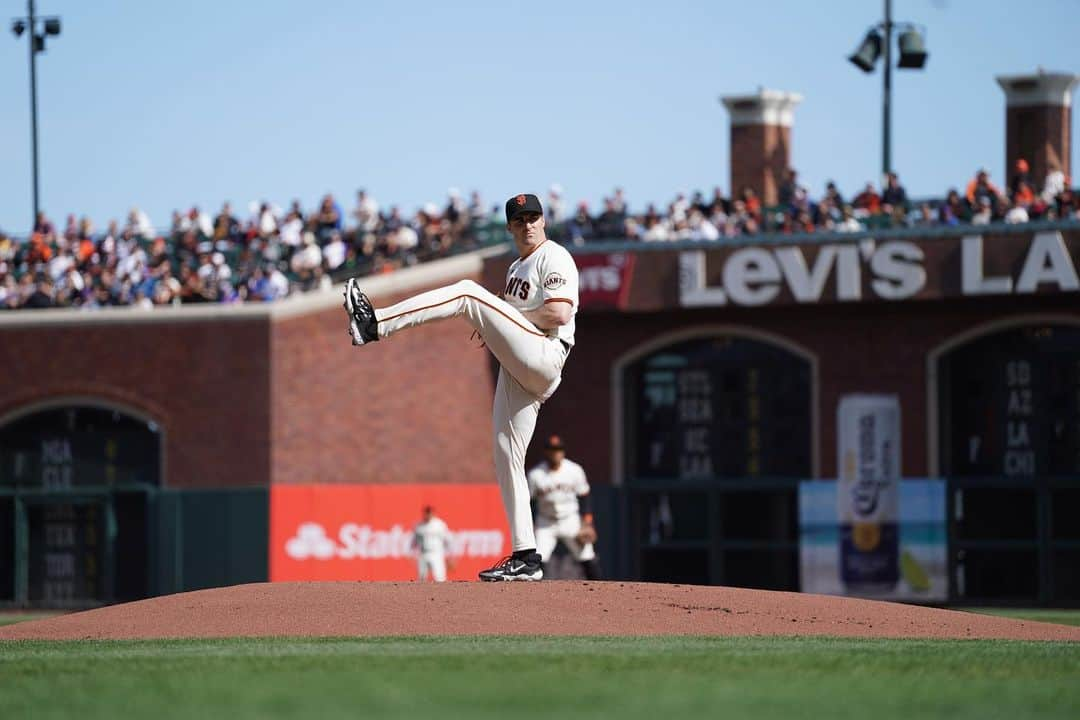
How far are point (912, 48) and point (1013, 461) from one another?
7366mm

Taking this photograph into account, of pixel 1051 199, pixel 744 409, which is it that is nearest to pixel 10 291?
pixel 744 409

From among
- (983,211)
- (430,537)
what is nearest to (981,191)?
(983,211)

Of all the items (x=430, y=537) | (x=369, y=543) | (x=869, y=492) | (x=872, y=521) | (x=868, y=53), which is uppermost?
(x=868, y=53)

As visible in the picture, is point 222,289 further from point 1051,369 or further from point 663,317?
point 1051,369

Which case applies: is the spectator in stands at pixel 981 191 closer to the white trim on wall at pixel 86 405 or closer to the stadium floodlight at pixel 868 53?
the stadium floodlight at pixel 868 53

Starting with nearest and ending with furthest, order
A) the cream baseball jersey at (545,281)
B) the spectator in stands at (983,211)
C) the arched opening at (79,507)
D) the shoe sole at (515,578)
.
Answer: the cream baseball jersey at (545,281)
the shoe sole at (515,578)
the spectator in stands at (983,211)
the arched opening at (79,507)

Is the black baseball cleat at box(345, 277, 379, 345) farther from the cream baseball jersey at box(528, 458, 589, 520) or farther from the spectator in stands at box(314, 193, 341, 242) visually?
the spectator in stands at box(314, 193, 341, 242)

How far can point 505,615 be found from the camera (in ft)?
36.4

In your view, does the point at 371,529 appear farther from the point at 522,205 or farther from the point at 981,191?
the point at 522,205

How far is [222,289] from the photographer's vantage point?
108ft

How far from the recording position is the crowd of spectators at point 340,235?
30.5m

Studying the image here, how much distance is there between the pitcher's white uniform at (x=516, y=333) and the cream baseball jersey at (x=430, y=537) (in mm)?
16337

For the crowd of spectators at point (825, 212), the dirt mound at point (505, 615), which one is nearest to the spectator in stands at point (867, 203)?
the crowd of spectators at point (825, 212)

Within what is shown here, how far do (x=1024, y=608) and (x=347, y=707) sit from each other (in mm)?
22659
